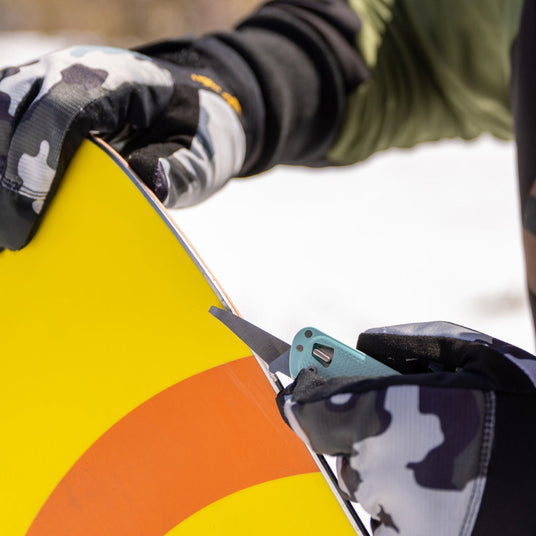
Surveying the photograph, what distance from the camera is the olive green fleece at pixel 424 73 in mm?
925

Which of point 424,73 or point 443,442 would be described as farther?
point 424,73

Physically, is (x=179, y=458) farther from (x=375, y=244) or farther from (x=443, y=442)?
(x=375, y=244)

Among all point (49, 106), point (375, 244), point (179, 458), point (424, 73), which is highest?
point (49, 106)

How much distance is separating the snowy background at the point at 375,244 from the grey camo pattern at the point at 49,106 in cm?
64

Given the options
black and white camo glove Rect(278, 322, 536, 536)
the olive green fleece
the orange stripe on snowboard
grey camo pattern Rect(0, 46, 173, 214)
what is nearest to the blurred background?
the olive green fleece

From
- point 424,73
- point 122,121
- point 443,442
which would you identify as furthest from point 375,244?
point 443,442

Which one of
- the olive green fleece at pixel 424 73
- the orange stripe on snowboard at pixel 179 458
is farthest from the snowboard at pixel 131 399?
the olive green fleece at pixel 424 73

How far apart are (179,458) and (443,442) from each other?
0.77 ft

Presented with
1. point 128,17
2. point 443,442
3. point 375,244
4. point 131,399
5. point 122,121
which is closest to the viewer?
point 443,442

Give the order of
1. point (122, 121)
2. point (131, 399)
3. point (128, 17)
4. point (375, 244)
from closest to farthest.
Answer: point (131, 399), point (122, 121), point (375, 244), point (128, 17)

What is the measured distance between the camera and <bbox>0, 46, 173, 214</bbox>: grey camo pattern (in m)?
0.54

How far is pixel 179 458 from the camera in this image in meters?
0.49

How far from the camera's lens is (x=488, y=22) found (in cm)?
89

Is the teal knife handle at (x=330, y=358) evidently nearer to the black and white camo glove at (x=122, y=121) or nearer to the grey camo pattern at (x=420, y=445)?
the grey camo pattern at (x=420, y=445)
